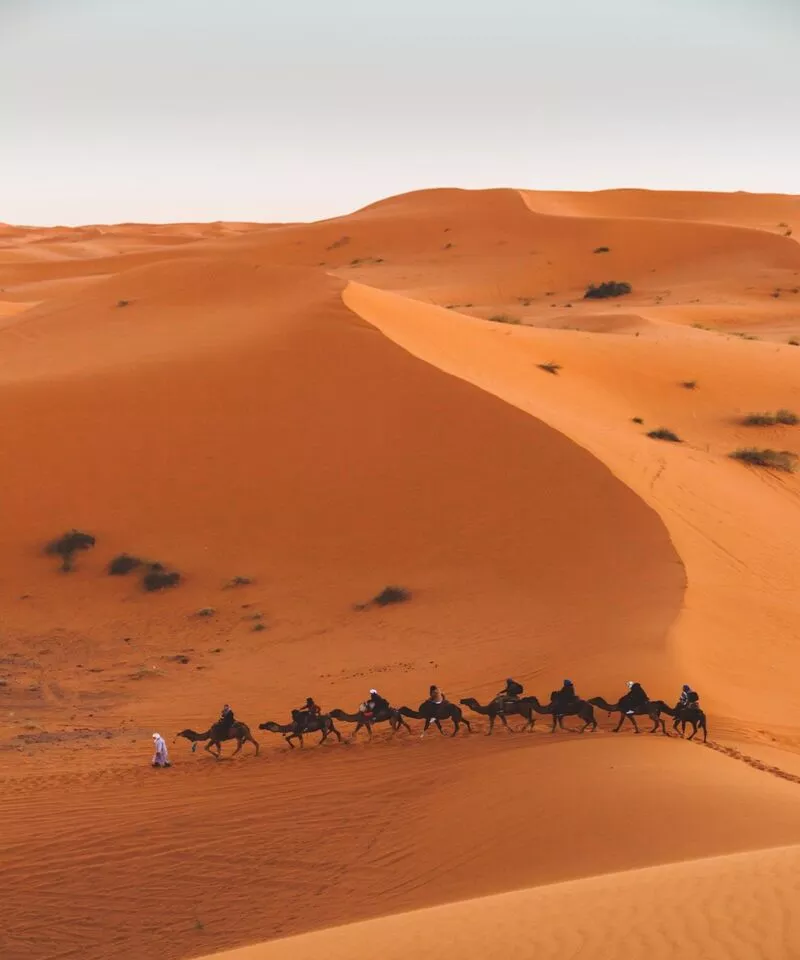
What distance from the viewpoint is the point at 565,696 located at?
1450 centimetres

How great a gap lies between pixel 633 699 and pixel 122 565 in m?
10.8

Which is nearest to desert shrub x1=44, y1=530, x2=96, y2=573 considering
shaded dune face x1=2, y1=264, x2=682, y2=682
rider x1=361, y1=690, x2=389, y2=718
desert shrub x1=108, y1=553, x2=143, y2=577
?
shaded dune face x1=2, y1=264, x2=682, y2=682

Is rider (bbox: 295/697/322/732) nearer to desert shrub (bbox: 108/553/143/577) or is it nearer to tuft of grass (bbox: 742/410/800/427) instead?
desert shrub (bbox: 108/553/143/577)

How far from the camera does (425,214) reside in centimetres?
8188

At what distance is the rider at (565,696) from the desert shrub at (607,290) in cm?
4574

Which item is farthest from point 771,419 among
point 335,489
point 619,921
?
point 619,921

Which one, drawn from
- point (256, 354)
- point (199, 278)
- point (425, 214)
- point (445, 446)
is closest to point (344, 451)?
point (445, 446)

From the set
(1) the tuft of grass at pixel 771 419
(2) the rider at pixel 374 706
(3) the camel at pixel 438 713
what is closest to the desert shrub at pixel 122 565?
(2) the rider at pixel 374 706

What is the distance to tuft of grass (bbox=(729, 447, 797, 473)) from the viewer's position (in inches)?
1040

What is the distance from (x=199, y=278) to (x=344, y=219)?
49783 mm

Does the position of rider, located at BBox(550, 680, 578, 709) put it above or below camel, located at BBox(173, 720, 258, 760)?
above

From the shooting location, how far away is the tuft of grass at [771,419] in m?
29.9

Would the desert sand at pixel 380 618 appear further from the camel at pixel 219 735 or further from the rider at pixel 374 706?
the rider at pixel 374 706

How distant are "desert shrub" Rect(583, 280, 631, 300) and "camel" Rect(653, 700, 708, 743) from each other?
4617cm
